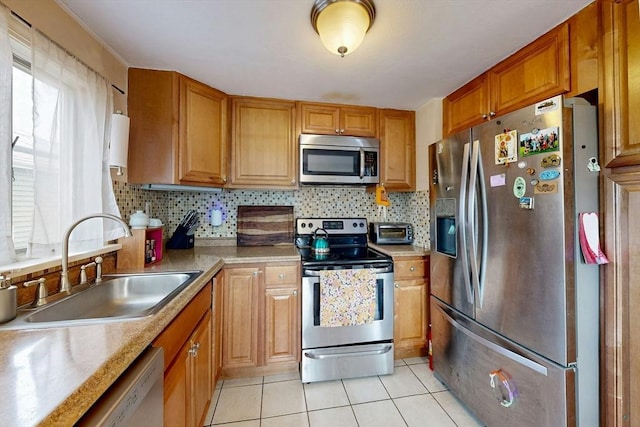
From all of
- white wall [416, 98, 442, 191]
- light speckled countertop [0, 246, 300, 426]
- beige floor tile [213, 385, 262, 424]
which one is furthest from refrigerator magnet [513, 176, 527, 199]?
beige floor tile [213, 385, 262, 424]

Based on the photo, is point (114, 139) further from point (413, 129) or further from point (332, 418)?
point (413, 129)

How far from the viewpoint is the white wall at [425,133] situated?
229 cm

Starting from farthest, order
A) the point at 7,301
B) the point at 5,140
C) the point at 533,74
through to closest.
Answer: the point at 533,74, the point at 5,140, the point at 7,301

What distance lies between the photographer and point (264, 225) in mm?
2555

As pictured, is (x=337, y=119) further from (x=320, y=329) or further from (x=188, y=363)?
(x=188, y=363)

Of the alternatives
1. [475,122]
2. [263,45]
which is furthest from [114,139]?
[475,122]

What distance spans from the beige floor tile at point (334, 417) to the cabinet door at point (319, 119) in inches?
81.7

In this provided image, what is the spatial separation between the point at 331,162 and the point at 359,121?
50cm

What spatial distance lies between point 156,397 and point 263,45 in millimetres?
1709

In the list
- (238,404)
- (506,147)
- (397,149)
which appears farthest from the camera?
(397,149)

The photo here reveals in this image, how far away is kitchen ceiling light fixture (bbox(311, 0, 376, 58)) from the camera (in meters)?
1.17

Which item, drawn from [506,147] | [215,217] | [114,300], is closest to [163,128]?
[215,217]

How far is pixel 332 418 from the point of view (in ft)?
5.31

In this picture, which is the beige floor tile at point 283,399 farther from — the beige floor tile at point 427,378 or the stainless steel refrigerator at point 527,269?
the stainless steel refrigerator at point 527,269
